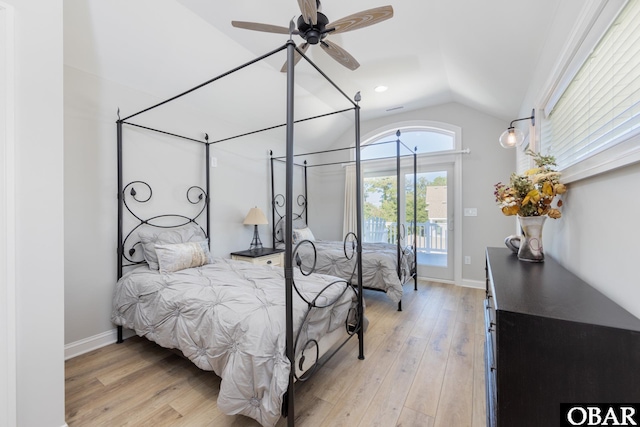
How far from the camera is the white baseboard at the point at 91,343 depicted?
7.43 feet

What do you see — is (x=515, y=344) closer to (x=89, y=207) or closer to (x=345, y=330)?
(x=345, y=330)

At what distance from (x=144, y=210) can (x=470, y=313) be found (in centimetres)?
389

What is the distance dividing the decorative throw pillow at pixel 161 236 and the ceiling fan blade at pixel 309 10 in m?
2.38

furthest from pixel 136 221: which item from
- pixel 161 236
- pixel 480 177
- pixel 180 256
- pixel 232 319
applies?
pixel 480 177

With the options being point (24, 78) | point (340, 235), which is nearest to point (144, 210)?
point (24, 78)

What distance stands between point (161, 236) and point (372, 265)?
2.43 meters

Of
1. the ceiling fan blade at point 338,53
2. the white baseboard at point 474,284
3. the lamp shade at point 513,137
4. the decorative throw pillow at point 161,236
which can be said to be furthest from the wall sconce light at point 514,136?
the decorative throw pillow at point 161,236

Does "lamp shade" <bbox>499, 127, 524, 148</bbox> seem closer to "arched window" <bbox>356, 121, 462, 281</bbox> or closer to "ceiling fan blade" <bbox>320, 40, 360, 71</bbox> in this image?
"ceiling fan blade" <bbox>320, 40, 360, 71</bbox>

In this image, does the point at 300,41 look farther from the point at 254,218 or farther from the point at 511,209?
the point at 511,209

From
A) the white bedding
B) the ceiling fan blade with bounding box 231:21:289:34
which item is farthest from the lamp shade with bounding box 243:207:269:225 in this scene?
the ceiling fan blade with bounding box 231:21:289:34

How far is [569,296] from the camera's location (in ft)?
3.38

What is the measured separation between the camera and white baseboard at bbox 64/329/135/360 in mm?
2264

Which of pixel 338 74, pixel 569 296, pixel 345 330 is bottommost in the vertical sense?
pixel 345 330

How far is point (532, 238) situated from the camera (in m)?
1.67
